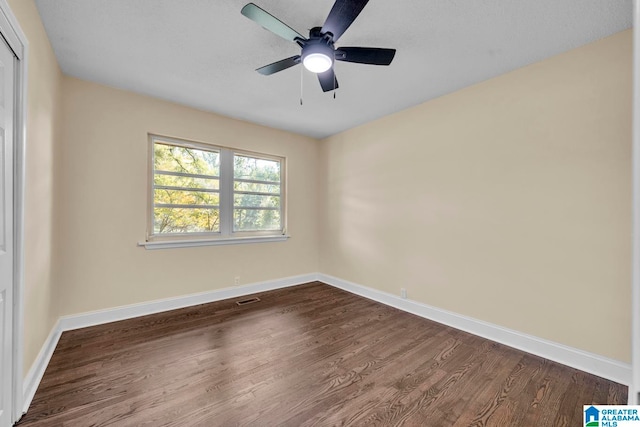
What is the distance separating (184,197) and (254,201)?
104 centimetres

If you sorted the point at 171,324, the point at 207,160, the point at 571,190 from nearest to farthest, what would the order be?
the point at 571,190 < the point at 171,324 < the point at 207,160

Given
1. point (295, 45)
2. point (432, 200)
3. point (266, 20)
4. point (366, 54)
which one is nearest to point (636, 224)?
point (366, 54)

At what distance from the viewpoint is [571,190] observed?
2213mm

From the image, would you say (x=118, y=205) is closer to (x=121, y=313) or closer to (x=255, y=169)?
(x=121, y=313)

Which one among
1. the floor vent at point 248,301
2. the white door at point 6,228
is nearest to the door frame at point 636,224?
the white door at point 6,228

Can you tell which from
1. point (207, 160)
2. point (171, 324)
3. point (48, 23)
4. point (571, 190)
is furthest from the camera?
point (207, 160)

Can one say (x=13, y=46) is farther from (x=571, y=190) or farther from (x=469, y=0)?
(x=571, y=190)

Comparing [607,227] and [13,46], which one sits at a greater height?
[13,46]

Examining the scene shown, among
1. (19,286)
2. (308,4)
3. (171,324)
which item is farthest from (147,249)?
(308,4)

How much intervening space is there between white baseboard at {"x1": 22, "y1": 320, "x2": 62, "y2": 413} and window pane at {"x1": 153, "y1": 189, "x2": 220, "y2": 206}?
1.63 m

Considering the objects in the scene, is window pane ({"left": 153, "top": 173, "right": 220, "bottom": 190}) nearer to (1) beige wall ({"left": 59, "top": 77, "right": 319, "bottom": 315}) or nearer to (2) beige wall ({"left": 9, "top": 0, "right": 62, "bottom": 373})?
(1) beige wall ({"left": 59, "top": 77, "right": 319, "bottom": 315})

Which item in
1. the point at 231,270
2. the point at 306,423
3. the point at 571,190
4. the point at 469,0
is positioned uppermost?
the point at 469,0

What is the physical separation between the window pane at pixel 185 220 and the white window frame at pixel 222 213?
50 mm

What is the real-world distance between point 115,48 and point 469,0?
9.21ft
